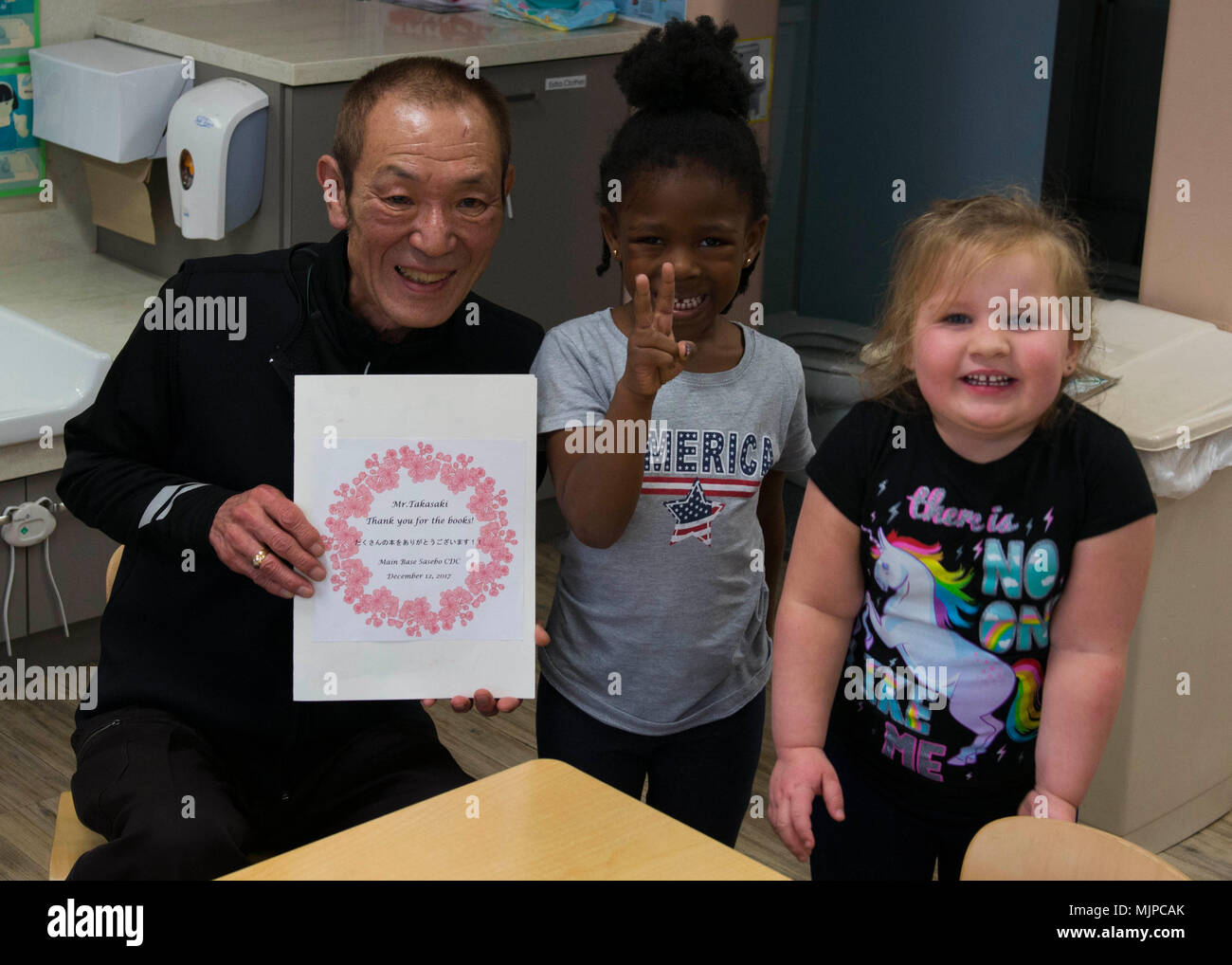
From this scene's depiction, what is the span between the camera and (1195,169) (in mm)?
2359

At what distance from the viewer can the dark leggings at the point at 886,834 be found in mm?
1468

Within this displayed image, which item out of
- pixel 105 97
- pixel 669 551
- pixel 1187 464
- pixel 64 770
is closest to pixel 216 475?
pixel 669 551

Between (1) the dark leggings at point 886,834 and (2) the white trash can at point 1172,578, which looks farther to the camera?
(2) the white trash can at point 1172,578

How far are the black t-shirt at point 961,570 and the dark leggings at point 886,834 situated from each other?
20 millimetres

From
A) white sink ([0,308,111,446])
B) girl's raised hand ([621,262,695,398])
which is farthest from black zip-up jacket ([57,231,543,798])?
white sink ([0,308,111,446])

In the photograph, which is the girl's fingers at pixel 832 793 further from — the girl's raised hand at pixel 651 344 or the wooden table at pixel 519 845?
the girl's raised hand at pixel 651 344

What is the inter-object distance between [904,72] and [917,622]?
2.16 meters

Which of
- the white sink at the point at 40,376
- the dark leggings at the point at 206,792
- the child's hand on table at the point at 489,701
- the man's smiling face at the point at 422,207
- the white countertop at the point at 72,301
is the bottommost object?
the dark leggings at the point at 206,792

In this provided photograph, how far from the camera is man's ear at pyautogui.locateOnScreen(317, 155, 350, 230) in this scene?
1.63 meters

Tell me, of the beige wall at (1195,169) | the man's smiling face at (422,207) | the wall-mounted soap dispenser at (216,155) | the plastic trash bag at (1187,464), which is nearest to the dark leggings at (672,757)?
the man's smiling face at (422,207)

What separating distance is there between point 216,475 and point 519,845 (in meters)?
0.66

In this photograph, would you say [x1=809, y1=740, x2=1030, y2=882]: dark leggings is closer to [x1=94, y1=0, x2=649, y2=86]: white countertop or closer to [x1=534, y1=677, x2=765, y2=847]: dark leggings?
[x1=534, y1=677, x2=765, y2=847]: dark leggings

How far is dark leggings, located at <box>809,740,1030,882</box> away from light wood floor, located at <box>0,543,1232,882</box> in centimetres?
84
